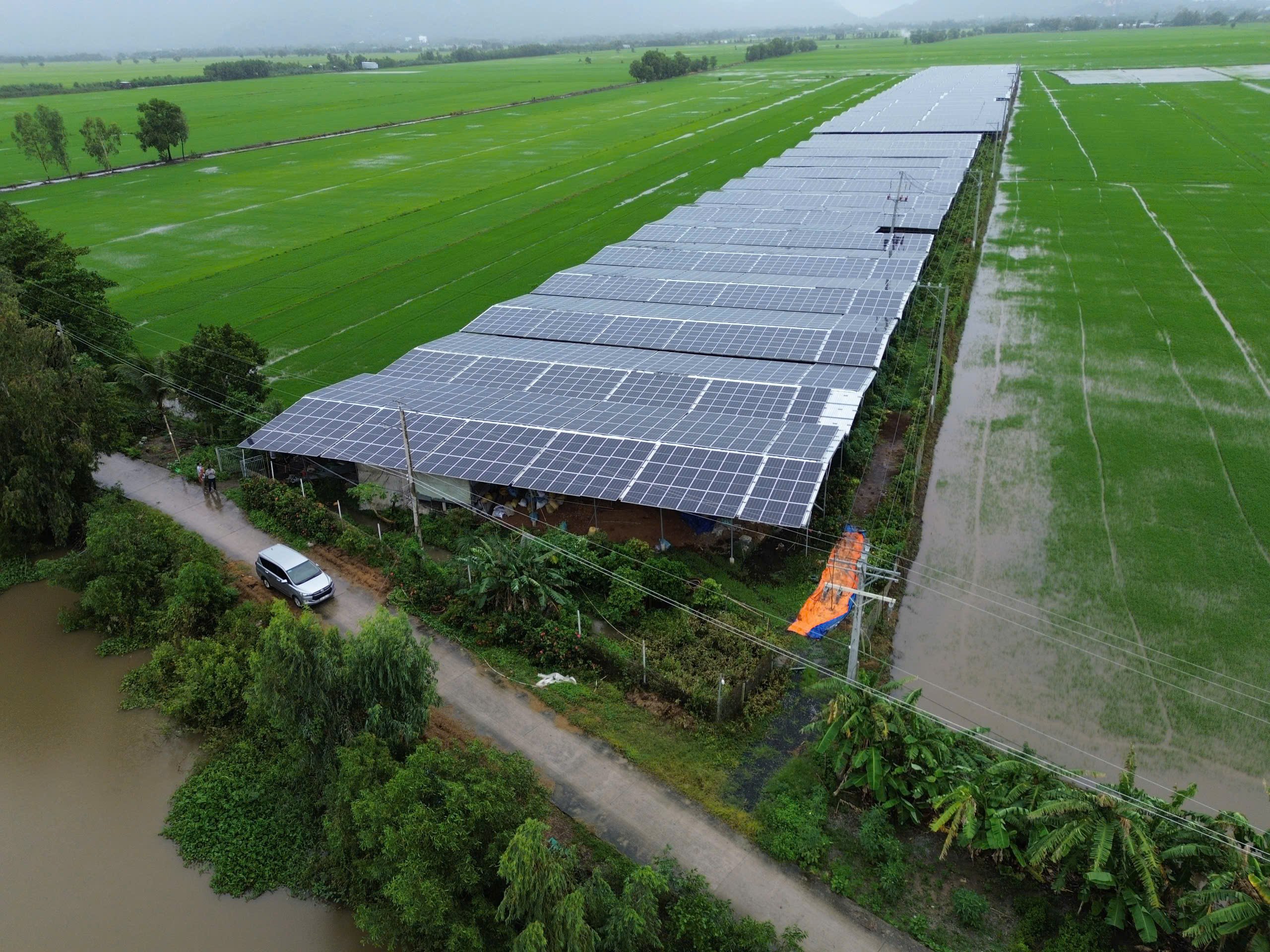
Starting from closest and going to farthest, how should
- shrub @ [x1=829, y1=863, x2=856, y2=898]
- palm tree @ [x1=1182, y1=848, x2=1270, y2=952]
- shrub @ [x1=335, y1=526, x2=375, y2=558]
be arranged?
1. palm tree @ [x1=1182, y1=848, x2=1270, y2=952]
2. shrub @ [x1=829, y1=863, x2=856, y2=898]
3. shrub @ [x1=335, y1=526, x2=375, y2=558]

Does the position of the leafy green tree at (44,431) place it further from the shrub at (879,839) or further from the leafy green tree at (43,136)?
the leafy green tree at (43,136)

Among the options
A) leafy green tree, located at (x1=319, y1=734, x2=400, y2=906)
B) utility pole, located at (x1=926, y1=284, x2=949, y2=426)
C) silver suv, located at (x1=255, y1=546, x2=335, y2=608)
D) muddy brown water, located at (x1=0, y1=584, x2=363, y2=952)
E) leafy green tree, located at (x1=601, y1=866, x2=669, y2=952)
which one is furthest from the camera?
utility pole, located at (x1=926, y1=284, x2=949, y2=426)

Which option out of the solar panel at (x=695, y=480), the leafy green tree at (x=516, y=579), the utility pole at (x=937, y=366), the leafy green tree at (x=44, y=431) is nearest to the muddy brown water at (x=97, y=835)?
the leafy green tree at (x=44, y=431)

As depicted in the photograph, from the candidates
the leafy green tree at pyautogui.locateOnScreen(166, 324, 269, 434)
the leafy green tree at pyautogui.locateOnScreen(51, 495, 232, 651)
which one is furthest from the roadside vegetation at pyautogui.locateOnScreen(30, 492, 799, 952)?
the leafy green tree at pyautogui.locateOnScreen(166, 324, 269, 434)

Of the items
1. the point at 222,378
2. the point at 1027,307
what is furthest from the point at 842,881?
the point at 1027,307

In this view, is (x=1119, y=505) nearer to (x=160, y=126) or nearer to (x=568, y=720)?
(x=568, y=720)

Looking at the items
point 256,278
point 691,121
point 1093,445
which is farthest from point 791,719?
point 691,121

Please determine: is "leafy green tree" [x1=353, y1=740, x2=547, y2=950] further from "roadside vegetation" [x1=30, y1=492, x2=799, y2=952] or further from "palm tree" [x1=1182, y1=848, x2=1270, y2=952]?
"palm tree" [x1=1182, y1=848, x2=1270, y2=952]
